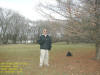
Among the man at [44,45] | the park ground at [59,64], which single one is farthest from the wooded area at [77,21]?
the man at [44,45]

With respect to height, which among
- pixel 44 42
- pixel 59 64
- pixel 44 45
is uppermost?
pixel 44 42

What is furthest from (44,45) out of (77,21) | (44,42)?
(77,21)

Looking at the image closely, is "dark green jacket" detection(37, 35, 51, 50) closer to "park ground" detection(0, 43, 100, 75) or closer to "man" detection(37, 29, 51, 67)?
"man" detection(37, 29, 51, 67)

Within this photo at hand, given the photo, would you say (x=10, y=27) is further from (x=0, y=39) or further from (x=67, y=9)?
(x=67, y=9)

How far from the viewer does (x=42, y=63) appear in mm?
5801

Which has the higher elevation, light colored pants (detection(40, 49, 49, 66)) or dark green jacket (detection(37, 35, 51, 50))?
dark green jacket (detection(37, 35, 51, 50))

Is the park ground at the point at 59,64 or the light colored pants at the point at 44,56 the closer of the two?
the park ground at the point at 59,64

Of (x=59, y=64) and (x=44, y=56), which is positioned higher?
(x=44, y=56)

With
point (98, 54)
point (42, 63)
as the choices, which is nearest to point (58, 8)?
point (42, 63)

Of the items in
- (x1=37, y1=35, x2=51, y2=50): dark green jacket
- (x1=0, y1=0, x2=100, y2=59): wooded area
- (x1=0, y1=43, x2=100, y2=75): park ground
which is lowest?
(x1=0, y1=43, x2=100, y2=75): park ground

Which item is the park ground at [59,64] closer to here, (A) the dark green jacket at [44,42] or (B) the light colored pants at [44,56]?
(B) the light colored pants at [44,56]

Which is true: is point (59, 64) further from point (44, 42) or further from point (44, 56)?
point (44, 42)

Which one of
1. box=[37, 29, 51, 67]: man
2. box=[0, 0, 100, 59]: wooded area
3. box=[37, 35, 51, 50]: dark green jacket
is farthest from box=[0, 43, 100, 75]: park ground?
box=[0, 0, 100, 59]: wooded area

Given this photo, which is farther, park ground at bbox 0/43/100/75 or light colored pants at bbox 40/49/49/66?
light colored pants at bbox 40/49/49/66
